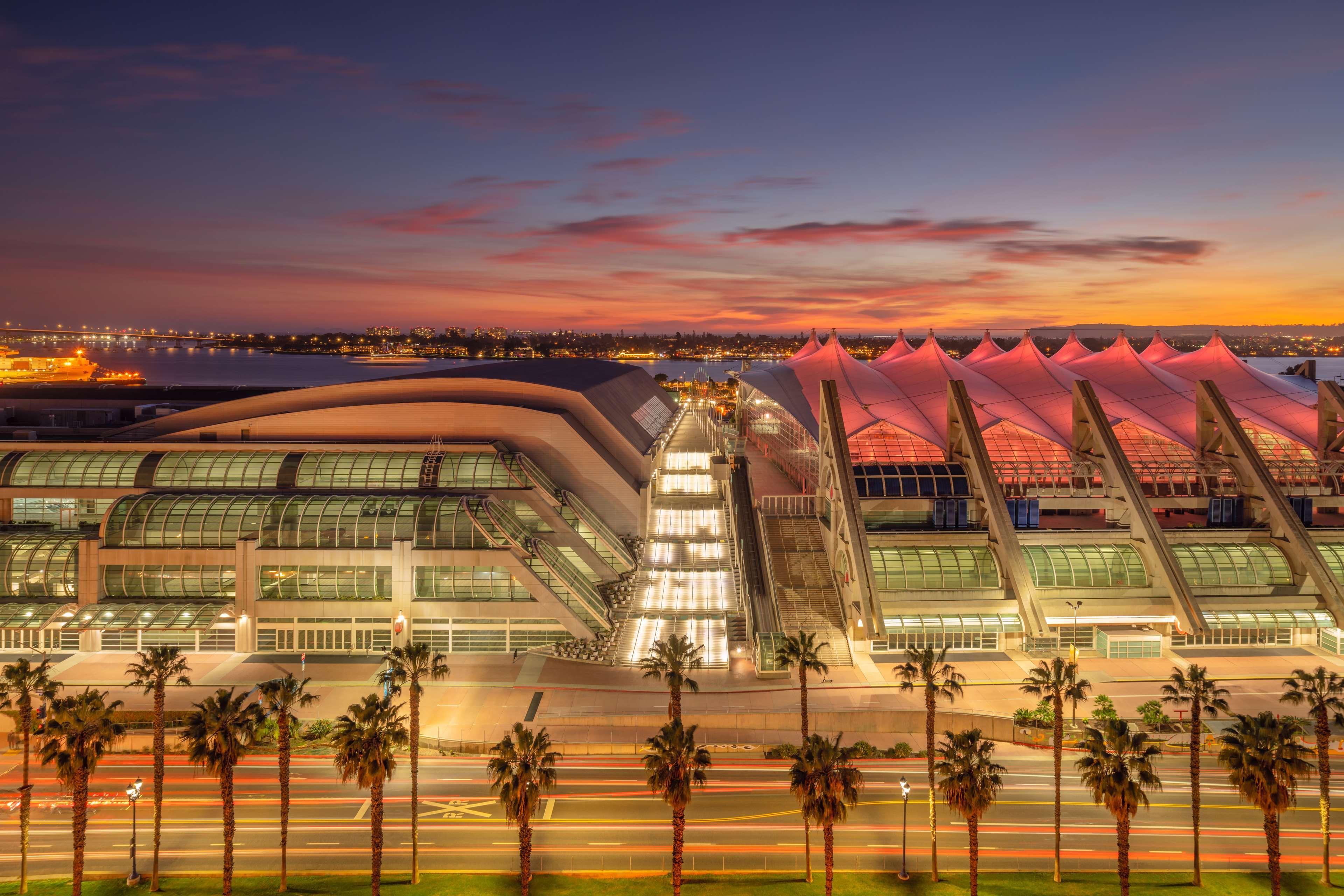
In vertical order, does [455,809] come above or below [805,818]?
below

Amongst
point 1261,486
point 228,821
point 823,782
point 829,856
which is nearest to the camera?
point 823,782

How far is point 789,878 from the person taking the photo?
2805 centimetres

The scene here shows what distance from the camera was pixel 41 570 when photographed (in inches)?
1880

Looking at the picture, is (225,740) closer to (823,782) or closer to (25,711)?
(25,711)

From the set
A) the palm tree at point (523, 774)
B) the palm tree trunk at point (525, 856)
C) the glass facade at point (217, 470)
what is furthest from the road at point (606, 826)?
the glass facade at point (217, 470)

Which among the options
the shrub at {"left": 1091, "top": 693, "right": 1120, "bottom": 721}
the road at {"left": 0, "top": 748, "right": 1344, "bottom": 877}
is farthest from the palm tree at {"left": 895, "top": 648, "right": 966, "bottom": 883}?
the shrub at {"left": 1091, "top": 693, "right": 1120, "bottom": 721}

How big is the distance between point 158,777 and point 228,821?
3985 millimetres

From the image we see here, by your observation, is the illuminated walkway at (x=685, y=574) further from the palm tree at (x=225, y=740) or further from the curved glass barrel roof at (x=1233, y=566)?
the curved glass barrel roof at (x=1233, y=566)

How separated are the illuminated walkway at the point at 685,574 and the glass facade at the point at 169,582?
2292cm

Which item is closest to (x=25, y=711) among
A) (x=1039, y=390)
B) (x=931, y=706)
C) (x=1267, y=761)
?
(x=931, y=706)

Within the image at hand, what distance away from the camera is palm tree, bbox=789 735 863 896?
81.0 feet

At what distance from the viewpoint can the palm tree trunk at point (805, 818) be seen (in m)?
27.0

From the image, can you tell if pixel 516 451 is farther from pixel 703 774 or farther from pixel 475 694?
pixel 703 774

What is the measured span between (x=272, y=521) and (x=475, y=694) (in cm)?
1719
